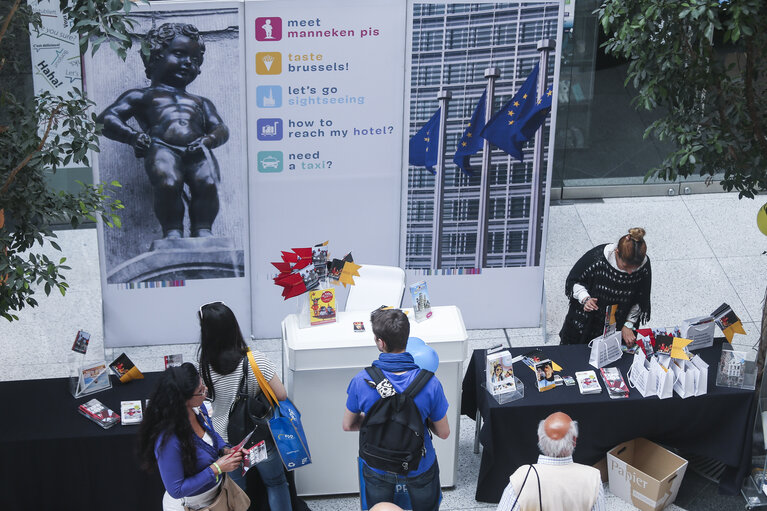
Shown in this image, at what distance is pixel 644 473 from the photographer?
5234mm

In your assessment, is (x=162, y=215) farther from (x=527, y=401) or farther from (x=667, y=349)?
(x=667, y=349)

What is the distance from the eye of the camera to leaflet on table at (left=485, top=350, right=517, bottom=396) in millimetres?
5152

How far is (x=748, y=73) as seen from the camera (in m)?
5.00

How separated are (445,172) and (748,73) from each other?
89.1 inches

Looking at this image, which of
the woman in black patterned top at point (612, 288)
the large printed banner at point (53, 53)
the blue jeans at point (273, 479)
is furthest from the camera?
the large printed banner at point (53, 53)

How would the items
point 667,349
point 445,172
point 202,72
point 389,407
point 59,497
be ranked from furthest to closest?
point 445,172
point 202,72
point 667,349
point 59,497
point 389,407

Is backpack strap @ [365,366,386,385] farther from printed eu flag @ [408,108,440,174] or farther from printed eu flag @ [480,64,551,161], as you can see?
printed eu flag @ [480,64,551,161]

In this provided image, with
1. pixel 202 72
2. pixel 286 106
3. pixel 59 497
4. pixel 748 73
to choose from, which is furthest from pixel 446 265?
pixel 59 497

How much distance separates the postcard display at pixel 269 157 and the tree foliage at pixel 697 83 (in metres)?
1.28

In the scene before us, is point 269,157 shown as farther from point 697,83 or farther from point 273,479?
point 697,83

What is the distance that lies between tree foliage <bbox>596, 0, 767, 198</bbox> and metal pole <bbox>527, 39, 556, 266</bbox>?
1.05 m

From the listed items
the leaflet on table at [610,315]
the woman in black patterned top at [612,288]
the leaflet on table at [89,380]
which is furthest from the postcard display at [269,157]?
the leaflet on table at [89,380]

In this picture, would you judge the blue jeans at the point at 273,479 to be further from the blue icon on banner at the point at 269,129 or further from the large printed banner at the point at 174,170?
the blue icon on banner at the point at 269,129

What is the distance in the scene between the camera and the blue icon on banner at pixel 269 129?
21.0 feet
